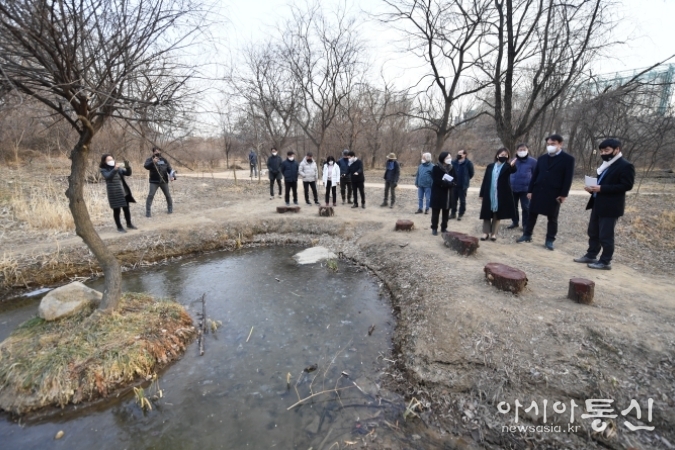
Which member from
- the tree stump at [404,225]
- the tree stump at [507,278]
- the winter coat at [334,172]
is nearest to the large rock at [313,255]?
the tree stump at [404,225]

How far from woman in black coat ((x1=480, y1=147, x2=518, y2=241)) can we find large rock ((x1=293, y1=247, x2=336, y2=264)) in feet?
10.6

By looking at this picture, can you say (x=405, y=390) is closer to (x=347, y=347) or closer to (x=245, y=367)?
(x=347, y=347)

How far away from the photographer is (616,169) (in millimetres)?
4340

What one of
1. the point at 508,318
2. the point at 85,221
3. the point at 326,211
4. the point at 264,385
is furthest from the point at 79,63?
the point at 326,211

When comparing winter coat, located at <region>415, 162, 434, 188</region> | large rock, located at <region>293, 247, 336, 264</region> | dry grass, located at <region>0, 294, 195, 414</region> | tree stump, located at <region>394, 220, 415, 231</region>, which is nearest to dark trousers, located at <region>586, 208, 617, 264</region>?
tree stump, located at <region>394, 220, 415, 231</region>

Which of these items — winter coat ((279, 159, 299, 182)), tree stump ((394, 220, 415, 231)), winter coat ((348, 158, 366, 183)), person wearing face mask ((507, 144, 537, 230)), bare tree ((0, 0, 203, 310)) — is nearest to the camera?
bare tree ((0, 0, 203, 310))

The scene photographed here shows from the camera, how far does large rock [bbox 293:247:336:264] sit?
6809 millimetres

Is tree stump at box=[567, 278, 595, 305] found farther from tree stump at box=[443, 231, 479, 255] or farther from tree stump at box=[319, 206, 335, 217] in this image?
tree stump at box=[319, 206, 335, 217]

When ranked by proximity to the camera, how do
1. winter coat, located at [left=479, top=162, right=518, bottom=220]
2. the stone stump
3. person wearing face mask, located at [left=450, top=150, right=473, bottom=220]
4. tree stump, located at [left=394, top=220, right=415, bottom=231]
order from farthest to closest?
the stone stump < person wearing face mask, located at [left=450, top=150, right=473, bottom=220] < tree stump, located at [left=394, top=220, right=415, bottom=231] < winter coat, located at [left=479, top=162, right=518, bottom=220]

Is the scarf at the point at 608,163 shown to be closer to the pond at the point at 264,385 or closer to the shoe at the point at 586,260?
the shoe at the point at 586,260

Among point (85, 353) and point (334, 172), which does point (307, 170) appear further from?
point (85, 353)

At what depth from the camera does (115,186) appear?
22.4 feet

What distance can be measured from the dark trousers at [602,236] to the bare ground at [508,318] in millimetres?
293

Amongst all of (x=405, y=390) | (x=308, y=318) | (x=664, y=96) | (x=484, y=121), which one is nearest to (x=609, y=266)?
(x=405, y=390)
